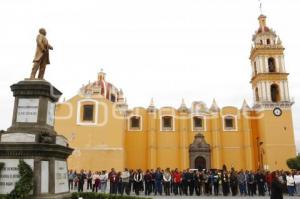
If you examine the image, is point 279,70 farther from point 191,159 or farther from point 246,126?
point 191,159

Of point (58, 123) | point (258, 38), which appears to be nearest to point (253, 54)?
point (258, 38)

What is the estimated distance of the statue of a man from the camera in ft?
28.6

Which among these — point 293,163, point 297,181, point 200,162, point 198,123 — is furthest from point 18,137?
point 198,123

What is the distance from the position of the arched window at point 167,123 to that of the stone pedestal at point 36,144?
23311 mm

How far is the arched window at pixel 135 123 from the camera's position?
3194 cm

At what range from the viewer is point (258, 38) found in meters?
33.6

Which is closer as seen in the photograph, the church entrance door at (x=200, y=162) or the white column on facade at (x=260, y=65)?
the church entrance door at (x=200, y=162)

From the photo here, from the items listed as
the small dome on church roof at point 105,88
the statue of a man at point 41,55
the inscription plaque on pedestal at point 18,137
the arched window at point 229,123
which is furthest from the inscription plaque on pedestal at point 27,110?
the small dome on church roof at point 105,88

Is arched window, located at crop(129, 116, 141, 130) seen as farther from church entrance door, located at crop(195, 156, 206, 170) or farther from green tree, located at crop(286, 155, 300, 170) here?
green tree, located at crop(286, 155, 300, 170)

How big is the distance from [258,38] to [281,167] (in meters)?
12.8

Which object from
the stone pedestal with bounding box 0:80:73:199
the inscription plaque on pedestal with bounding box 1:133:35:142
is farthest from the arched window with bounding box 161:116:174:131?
the inscription plaque on pedestal with bounding box 1:133:35:142

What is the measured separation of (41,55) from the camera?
8758 millimetres

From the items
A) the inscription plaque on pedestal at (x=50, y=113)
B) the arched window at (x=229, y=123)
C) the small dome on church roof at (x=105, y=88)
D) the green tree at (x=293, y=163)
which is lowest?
the green tree at (x=293, y=163)

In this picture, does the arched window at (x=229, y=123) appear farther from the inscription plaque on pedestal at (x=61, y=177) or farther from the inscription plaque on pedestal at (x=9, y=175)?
the inscription plaque on pedestal at (x=9, y=175)
